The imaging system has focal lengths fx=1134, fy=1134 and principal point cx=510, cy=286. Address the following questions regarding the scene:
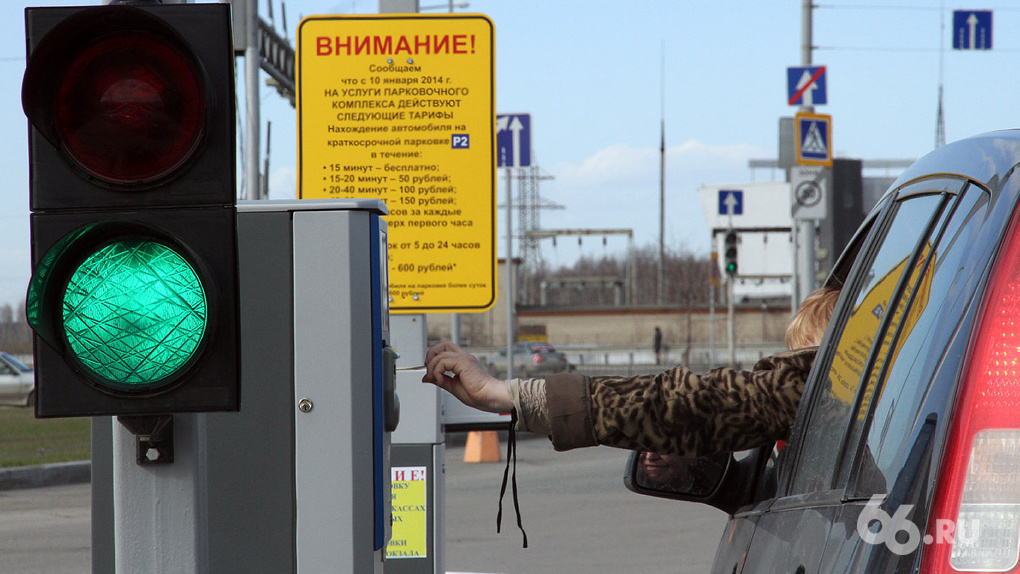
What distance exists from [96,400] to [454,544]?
21.3ft

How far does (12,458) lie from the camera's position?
1228 centimetres

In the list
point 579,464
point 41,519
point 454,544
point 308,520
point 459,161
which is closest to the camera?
point 308,520

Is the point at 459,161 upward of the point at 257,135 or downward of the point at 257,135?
downward

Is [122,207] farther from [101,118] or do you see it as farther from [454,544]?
[454,544]

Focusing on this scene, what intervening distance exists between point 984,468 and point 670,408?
0.79 m

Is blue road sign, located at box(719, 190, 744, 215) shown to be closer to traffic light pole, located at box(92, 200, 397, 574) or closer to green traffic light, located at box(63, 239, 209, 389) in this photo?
traffic light pole, located at box(92, 200, 397, 574)

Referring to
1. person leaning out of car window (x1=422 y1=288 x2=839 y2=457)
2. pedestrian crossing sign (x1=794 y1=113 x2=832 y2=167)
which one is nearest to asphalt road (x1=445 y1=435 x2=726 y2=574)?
pedestrian crossing sign (x1=794 y1=113 x2=832 y2=167)

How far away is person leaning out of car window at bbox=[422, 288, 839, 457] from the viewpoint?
1.95 metres

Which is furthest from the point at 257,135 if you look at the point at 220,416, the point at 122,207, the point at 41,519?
the point at 122,207

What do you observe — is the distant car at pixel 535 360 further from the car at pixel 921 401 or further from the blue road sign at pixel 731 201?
the car at pixel 921 401

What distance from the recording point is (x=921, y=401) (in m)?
1.32

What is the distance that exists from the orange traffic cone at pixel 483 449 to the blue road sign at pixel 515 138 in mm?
3491

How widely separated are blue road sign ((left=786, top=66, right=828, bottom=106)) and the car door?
11.3 metres

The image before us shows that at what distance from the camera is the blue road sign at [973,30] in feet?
46.0
